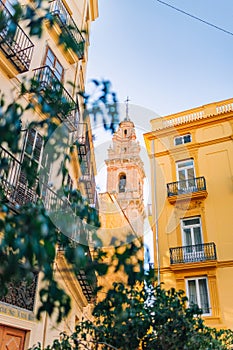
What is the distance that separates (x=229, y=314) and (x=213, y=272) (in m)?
1.54

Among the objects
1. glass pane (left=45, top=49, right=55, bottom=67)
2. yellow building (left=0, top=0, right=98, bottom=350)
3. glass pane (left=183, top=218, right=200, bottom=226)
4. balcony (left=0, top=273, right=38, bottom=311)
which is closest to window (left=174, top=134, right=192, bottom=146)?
glass pane (left=183, top=218, right=200, bottom=226)

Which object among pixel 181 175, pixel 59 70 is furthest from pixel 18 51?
pixel 181 175

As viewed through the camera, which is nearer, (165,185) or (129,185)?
(165,185)

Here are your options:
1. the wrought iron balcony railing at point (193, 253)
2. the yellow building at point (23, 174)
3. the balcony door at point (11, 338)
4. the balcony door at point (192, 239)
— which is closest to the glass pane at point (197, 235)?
the balcony door at point (192, 239)

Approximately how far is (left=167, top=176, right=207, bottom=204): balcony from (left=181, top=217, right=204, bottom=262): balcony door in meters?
0.99

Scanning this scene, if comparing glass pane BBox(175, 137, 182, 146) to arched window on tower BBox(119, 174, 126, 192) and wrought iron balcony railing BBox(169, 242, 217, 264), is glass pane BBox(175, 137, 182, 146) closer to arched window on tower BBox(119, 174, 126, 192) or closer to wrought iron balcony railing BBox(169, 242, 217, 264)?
wrought iron balcony railing BBox(169, 242, 217, 264)

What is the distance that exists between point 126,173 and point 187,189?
116 feet

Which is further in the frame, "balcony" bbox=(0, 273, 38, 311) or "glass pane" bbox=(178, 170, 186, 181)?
"glass pane" bbox=(178, 170, 186, 181)

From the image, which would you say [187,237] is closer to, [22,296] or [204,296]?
[204,296]

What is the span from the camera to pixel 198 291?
1270cm

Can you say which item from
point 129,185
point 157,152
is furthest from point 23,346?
point 129,185

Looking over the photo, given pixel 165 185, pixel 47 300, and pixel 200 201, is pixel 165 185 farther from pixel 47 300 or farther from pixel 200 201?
pixel 47 300

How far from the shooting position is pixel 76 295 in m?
10.5

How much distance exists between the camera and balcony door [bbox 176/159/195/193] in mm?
15148
